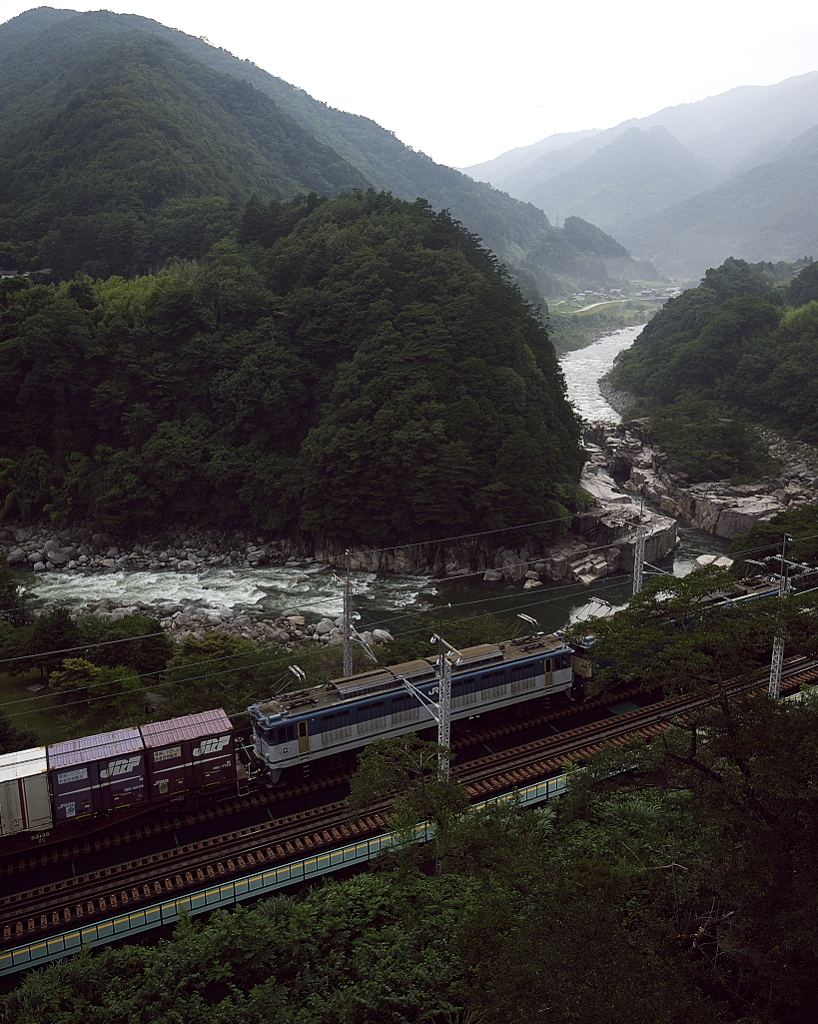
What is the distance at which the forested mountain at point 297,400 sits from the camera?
127ft

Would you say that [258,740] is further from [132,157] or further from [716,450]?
[132,157]

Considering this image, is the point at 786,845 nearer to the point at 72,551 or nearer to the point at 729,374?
the point at 72,551

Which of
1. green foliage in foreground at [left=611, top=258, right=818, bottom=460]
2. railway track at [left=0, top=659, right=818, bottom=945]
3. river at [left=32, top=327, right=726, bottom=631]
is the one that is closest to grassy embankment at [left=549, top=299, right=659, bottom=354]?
green foliage in foreground at [left=611, top=258, right=818, bottom=460]

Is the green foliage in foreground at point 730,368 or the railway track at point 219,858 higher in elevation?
the green foliage in foreground at point 730,368

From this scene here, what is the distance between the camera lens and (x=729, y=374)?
62719 millimetres

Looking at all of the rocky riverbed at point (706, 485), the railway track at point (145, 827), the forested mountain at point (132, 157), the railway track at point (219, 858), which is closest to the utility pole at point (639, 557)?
the railway track at point (219, 858)

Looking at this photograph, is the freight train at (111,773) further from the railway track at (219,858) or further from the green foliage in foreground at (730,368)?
the green foliage in foreground at (730,368)

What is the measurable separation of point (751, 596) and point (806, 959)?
16.4 meters

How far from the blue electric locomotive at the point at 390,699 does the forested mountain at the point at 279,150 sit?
170 feet

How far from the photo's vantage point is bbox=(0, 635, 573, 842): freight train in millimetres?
15008

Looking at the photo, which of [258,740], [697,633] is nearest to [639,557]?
[697,633]

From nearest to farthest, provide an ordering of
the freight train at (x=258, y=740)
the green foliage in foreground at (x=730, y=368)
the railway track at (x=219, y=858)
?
1. the railway track at (x=219, y=858)
2. the freight train at (x=258, y=740)
3. the green foliage in foreground at (x=730, y=368)

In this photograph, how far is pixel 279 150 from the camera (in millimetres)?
94812

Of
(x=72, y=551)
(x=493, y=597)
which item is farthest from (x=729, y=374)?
(x=72, y=551)
